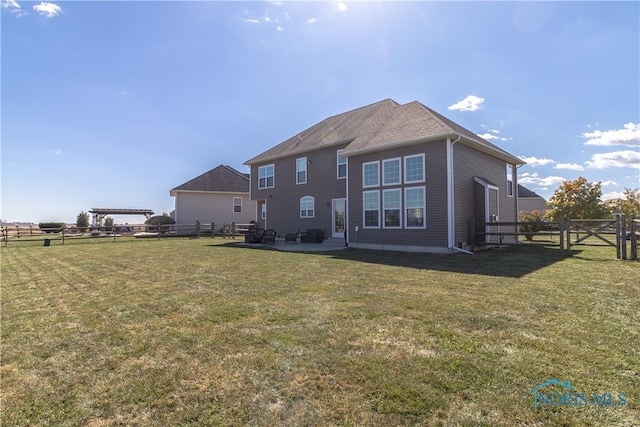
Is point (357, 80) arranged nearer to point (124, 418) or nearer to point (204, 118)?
point (204, 118)

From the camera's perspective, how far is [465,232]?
11.9m

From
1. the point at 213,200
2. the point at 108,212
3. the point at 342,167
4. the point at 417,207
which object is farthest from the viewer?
the point at 108,212

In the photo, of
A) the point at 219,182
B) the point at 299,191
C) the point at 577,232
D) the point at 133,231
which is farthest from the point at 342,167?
the point at 133,231

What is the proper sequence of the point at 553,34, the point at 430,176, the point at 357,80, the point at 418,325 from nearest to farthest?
the point at 418,325 → the point at 553,34 → the point at 430,176 → the point at 357,80

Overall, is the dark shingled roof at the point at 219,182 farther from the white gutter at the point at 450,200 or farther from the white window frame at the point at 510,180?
the white gutter at the point at 450,200

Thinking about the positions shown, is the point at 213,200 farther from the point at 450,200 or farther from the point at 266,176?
the point at 450,200

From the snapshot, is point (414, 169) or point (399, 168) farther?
point (399, 168)

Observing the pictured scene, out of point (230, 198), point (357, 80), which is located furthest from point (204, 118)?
point (230, 198)

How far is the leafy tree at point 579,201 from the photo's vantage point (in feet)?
79.4

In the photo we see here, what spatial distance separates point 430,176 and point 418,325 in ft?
29.4

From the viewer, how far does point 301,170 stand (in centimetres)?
1797

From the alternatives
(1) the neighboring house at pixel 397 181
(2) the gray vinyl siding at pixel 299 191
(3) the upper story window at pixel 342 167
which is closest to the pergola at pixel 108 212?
(2) the gray vinyl siding at pixel 299 191

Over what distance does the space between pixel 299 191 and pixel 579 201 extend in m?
22.1

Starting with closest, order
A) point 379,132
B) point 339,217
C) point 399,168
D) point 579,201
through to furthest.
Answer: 1. point 399,168
2. point 379,132
3. point 339,217
4. point 579,201
